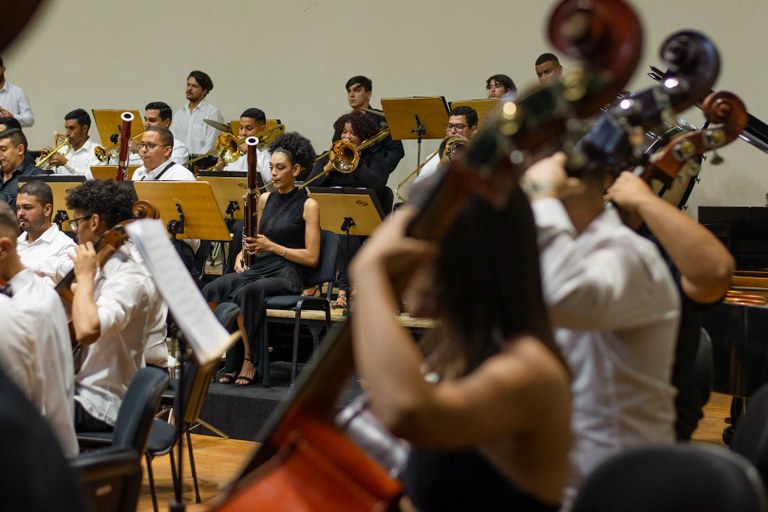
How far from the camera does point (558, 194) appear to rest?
164cm

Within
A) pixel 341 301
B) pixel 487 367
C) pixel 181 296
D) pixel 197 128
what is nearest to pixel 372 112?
pixel 197 128

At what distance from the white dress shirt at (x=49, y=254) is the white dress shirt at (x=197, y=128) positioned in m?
4.08

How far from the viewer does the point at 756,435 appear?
190 centimetres

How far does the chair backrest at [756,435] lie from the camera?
1.74 meters

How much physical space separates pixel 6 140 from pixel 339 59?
3.48 meters

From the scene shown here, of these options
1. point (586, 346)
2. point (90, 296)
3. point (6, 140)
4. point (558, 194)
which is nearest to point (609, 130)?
point (558, 194)

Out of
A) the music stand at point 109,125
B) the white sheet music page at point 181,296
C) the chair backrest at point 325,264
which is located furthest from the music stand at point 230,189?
the white sheet music page at point 181,296

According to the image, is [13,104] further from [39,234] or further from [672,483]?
[672,483]

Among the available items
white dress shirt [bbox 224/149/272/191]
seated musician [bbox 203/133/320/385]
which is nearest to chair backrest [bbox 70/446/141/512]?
seated musician [bbox 203/133/320/385]

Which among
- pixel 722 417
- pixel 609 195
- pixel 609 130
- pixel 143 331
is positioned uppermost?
pixel 609 130

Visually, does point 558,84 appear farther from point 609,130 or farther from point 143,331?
point 143,331

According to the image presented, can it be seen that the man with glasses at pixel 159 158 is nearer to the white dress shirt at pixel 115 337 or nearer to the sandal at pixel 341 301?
the sandal at pixel 341 301

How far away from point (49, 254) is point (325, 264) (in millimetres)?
1550

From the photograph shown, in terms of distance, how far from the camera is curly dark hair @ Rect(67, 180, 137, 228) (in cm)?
375
